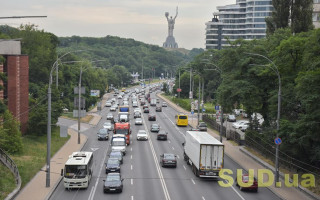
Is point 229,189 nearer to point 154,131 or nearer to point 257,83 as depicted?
point 257,83

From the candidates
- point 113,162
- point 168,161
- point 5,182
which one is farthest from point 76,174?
point 168,161

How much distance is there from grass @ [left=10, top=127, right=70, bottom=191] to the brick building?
3.43 m

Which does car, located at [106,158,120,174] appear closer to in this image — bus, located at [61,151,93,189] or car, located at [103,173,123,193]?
bus, located at [61,151,93,189]

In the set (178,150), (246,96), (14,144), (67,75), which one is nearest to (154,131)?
(178,150)

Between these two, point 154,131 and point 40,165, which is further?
point 154,131

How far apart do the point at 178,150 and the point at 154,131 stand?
702 inches

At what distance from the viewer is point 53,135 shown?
60.5m

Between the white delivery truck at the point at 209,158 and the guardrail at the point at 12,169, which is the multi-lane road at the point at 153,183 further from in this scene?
the guardrail at the point at 12,169

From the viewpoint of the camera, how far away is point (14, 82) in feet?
187

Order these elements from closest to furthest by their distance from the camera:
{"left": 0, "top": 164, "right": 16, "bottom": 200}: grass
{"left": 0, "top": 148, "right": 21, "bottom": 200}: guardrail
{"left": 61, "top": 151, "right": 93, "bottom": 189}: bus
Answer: {"left": 0, "top": 148, "right": 21, "bottom": 200}: guardrail, {"left": 0, "top": 164, "right": 16, "bottom": 200}: grass, {"left": 61, "top": 151, "right": 93, "bottom": 189}: bus

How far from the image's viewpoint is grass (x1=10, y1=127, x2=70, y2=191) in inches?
1512

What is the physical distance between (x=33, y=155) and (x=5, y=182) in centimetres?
1355

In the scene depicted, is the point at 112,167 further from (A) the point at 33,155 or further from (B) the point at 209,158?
(A) the point at 33,155

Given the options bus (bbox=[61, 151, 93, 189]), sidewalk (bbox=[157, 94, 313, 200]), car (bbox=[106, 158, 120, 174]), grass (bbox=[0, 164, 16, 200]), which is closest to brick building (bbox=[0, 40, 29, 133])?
grass (bbox=[0, 164, 16, 200])
